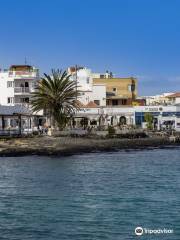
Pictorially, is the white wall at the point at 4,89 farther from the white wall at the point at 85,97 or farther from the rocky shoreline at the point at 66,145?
the rocky shoreline at the point at 66,145

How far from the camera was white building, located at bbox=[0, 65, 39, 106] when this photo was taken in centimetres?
10588

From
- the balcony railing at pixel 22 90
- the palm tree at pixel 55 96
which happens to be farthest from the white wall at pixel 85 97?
the palm tree at pixel 55 96

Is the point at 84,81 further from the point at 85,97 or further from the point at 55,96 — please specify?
the point at 55,96

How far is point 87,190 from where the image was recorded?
38625 millimetres

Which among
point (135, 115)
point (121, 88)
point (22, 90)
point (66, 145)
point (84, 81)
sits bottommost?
point (66, 145)

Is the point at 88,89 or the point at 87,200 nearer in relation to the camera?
the point at 87,200

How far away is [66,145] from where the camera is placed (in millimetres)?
75625

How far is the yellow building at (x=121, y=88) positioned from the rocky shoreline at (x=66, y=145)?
130 ft

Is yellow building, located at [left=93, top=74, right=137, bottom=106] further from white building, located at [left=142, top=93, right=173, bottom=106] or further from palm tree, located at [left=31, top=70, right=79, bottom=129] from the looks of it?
palm tree, located at [left=31, top=70, right=79, bottom=129]

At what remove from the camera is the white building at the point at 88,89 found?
121938 mm

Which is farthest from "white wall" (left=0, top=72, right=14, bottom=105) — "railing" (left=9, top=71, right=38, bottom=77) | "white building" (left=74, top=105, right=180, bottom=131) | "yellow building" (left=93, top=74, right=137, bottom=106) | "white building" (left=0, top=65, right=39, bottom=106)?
"yellow building" (left=93, top=74, right=137, bottom=106)

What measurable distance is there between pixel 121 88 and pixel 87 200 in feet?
332

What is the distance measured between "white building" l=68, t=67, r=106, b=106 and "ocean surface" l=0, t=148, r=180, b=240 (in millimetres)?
63183

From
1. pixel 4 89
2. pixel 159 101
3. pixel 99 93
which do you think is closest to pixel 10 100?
pixel 4 89
